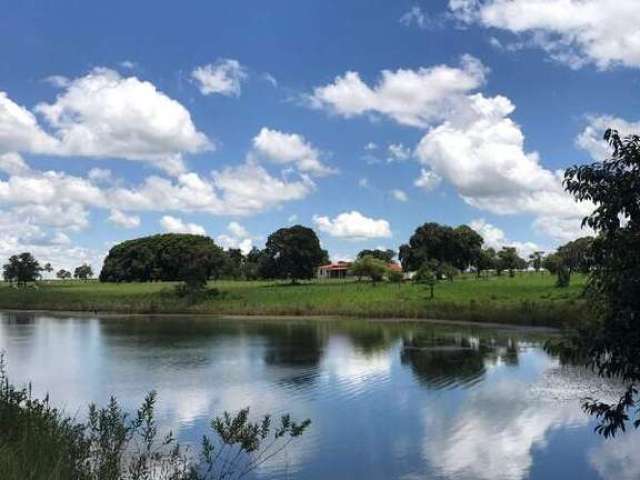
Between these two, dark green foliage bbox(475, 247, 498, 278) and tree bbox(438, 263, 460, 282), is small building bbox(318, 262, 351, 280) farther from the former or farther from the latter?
tree bbox(438, 263, 460, 282)

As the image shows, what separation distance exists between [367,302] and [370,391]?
45.6m

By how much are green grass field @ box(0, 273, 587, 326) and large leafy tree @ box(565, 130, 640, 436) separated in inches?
1772

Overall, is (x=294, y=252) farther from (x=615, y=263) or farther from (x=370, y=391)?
(x=615, y=263)

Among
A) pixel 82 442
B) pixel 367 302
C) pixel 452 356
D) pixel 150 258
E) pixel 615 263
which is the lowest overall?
pixel 452 356

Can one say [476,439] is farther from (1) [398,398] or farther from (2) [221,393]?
(2) [221,393]

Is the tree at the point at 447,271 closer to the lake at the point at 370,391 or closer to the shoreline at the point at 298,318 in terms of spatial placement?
the shoreline at the point at 298,318

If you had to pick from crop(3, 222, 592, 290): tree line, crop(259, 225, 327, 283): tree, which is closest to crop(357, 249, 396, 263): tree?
crop(3, 222, 592, 290): tree line

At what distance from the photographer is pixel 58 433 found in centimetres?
1154

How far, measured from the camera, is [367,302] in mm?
74250

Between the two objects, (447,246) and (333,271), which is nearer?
(447,246)

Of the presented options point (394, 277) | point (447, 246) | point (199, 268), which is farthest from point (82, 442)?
point (447, 246)

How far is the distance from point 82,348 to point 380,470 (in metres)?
33.9

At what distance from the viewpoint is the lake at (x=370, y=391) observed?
58.0 feet

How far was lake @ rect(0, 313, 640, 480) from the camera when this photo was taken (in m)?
17.7
